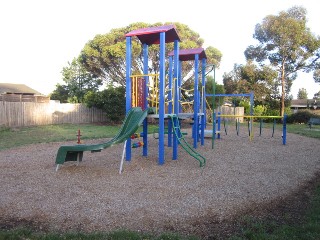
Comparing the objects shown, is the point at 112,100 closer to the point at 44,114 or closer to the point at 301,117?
the point at 44,114

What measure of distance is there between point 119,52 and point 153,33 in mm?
18062

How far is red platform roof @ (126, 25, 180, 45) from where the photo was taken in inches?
278

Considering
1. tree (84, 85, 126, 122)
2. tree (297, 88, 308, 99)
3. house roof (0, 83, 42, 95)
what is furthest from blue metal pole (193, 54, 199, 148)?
tree (297, 88, 308, 99)

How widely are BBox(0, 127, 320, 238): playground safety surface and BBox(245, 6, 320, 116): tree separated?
70.6 ft

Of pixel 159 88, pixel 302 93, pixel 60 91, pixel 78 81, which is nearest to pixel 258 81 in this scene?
pixel 78 81

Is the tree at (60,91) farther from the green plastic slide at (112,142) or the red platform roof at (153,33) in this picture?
the green plastic slide at (112,142)

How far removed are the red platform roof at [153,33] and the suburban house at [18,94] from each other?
86.3 feet

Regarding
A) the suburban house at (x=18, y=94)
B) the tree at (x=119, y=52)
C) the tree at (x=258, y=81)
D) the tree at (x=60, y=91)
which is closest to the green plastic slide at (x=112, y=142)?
the tree at (x=119, y=52)

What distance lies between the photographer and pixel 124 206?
4.20 metres

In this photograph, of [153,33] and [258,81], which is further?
[258,81]

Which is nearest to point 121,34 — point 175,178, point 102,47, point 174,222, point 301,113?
point 102,47

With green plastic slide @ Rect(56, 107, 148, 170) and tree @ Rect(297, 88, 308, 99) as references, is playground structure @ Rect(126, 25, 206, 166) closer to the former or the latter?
green plastic slide @ Rect(56, 107, 148, 170)

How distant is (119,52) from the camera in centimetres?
2456

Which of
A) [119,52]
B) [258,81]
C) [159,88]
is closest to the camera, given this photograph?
[159,88]
